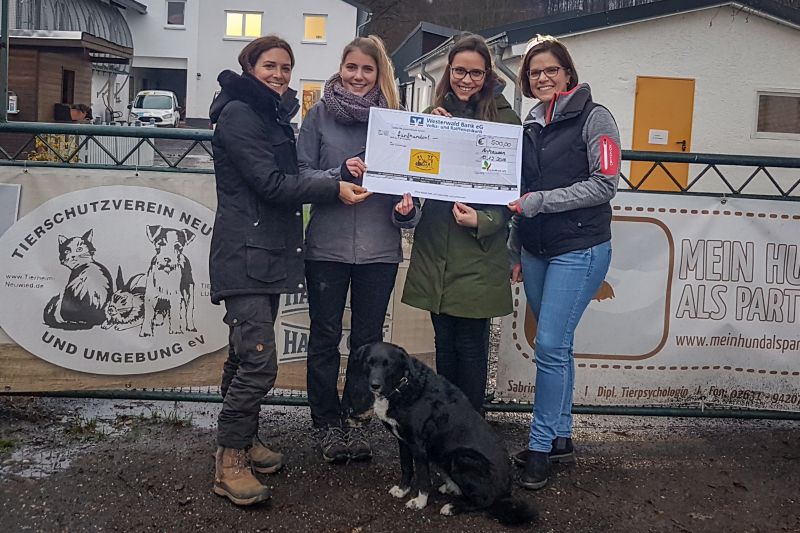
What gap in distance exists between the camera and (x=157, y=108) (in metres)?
42.7

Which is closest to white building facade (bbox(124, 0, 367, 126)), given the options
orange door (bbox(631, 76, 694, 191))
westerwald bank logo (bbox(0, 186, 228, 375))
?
orange door (bbox(631, 76, 694, 191))

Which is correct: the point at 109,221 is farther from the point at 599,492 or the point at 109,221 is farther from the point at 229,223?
the point at 599,492

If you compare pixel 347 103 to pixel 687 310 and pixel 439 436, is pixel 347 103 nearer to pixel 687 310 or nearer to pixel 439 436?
pixel 439 436

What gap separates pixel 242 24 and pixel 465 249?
4877 cm

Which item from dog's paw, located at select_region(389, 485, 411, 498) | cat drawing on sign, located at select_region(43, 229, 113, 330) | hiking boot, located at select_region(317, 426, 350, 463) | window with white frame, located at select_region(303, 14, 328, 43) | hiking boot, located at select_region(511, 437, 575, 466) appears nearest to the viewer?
dog's paw, located at select_region(389, 485, 411, 498)

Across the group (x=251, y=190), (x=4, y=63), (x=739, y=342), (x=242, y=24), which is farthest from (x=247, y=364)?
(x=242, y=24)

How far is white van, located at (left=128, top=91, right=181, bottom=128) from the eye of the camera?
135 feet

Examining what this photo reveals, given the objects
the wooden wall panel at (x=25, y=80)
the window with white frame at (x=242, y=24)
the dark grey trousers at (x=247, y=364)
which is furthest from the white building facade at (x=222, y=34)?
the dark grey trousers at (x=247, y=364)

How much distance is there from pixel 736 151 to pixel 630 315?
12694 millimetres

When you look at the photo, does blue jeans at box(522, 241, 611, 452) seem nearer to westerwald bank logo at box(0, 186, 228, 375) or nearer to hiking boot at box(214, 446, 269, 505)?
hiking boot at box(214, 446, 269, 505)

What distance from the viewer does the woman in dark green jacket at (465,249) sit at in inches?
164

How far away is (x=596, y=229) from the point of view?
4.09m

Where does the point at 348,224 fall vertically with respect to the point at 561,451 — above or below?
above

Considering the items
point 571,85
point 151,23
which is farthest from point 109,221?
point 151,23
